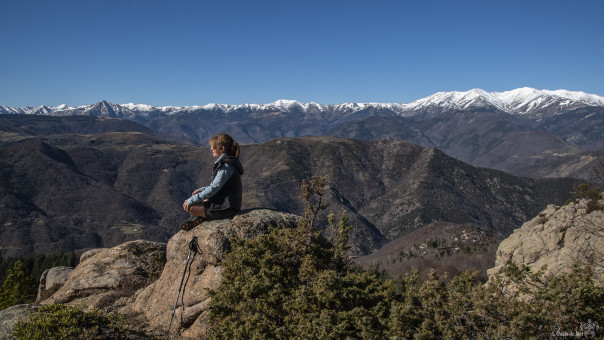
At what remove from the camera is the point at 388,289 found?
33.2 ft

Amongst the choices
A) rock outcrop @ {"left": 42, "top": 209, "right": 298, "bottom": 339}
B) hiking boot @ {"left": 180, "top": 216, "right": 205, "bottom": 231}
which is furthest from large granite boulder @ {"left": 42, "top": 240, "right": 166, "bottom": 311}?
hiking boot @ {"left": 180, "top": 216, "right": 205, "bottom": 231}

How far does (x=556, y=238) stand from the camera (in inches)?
1199

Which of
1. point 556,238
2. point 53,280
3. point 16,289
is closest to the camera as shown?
point 53,280

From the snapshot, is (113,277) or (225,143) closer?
(225,143)

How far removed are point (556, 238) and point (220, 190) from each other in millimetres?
30362

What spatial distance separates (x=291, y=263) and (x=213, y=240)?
354cm

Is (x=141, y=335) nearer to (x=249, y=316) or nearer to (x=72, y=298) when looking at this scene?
(x=249, y=316)

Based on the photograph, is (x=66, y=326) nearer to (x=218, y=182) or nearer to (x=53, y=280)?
(x=218, y=182)

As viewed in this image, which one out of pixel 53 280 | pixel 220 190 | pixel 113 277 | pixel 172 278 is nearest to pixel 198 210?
pixel 220 190

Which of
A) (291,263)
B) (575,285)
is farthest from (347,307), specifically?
(575,285)

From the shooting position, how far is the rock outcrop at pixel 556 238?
23891 mm

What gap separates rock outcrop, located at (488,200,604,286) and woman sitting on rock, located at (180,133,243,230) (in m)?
19.8

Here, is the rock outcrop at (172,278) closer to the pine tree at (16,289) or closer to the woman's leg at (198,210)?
the woman's leg at (198,210)

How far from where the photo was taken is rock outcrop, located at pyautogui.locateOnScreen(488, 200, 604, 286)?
23891mm
